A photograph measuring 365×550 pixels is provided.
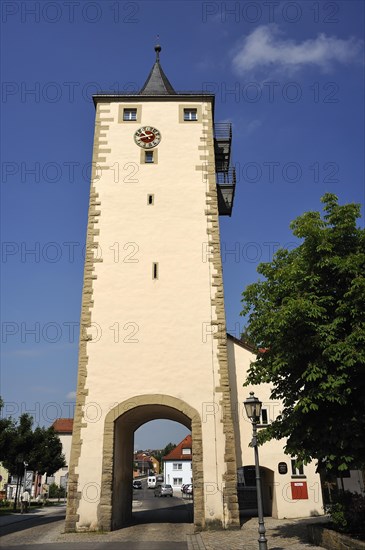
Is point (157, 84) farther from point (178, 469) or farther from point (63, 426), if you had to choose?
point (63, 426)

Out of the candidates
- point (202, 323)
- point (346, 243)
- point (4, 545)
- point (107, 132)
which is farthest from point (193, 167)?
point (4, 545)

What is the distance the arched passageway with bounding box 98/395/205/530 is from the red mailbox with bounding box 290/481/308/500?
467 cm

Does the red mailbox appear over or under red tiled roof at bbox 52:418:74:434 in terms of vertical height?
under

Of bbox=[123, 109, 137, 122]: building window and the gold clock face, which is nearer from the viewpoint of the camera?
the gold clock face

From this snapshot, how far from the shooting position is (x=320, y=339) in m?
11.2

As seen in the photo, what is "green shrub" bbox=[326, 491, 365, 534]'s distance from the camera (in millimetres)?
10500

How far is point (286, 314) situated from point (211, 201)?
9113 mm

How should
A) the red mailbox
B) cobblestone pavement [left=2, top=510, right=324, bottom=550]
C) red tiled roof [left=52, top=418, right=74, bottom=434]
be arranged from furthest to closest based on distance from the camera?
red tiled roof [left=52, top=418, right=74, bottom=434] < the red mailbox < cobblestone pavement [left=2, top=510, right=324, bottom=550]

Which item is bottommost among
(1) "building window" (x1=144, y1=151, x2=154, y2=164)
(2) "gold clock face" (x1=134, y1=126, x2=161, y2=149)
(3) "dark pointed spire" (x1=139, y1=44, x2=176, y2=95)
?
(1) "building window" (x1=144, y1=151, x2=154, y2=164)

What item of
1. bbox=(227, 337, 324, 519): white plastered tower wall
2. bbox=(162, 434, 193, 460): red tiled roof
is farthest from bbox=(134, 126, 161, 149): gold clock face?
bbox=(162, 434, 193, 460): red tiled roof

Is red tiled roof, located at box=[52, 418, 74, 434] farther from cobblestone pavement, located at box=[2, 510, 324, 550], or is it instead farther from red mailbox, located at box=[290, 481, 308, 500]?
red mailbox, located at box=[290, 481, 308, 500]

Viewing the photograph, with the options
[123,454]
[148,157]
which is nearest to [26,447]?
[123,454]

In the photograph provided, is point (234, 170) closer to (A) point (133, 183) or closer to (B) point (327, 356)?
(A) point (133, 183)

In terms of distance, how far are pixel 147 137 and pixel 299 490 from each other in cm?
1590
